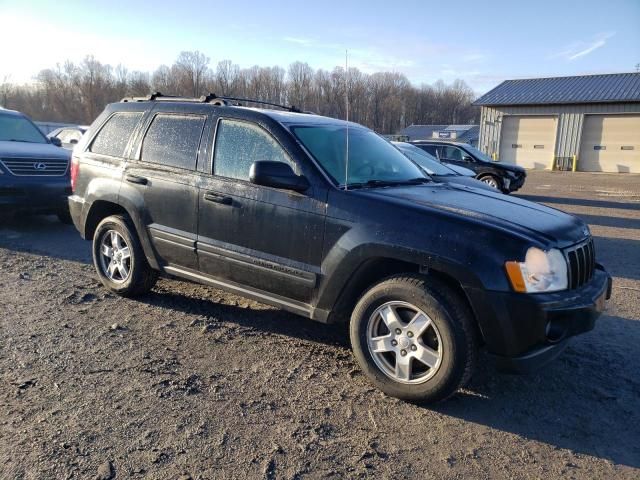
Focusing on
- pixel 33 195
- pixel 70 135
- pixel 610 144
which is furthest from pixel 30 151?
pixel 610 144

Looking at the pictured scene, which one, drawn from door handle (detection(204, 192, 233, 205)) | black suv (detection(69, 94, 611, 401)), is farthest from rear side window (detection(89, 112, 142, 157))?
door handle (detection(204, 192, 233, 205))

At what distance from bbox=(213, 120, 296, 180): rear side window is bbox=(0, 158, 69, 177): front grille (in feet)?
16.6

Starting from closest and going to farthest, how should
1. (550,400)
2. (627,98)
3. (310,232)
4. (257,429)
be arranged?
(257,429)
(550,400)
(310,232)
(627,98)

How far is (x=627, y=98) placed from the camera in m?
27.6

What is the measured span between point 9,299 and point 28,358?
150 centimetres

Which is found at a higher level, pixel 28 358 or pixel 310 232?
pixel 310 232

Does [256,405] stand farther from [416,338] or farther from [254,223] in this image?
[254,223]

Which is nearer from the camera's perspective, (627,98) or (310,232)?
(310,232)

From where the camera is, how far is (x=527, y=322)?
285 cm

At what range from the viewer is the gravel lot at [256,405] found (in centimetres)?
256

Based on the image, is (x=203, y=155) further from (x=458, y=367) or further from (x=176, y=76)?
(x=176, y=76)

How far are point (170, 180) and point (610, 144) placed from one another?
31156 mm

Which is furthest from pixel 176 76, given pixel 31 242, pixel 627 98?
pixel 31 242

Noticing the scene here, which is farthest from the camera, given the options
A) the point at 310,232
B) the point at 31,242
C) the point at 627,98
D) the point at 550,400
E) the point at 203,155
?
the point at 627,98
